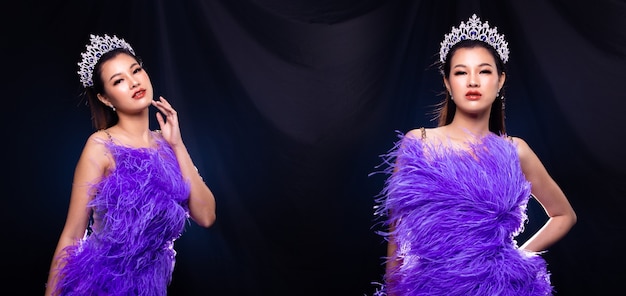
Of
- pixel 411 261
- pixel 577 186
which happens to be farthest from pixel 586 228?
pixel 411 261

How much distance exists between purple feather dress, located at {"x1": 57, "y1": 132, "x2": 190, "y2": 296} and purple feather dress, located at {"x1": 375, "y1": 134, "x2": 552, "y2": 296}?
0.92 meters

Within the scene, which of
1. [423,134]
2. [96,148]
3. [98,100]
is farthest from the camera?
[98,100]

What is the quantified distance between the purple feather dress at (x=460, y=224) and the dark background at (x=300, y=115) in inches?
43.4

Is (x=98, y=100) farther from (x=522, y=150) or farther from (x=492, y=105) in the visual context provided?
(x=522, y=150)

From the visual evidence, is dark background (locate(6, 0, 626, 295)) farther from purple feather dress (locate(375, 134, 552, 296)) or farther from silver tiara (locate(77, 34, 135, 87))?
purple feather dress (locate(375, 134, 552, 296))

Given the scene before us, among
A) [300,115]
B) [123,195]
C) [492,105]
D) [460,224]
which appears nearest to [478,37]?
[492,105]

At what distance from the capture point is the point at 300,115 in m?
3.62

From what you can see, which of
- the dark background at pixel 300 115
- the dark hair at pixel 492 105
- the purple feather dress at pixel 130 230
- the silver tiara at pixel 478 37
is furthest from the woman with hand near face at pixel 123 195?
the silver tiara at pixel 478 37

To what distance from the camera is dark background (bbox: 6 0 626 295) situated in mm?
3455

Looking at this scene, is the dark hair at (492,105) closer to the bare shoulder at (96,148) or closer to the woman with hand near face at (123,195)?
the woman with hand near face at (123,195)

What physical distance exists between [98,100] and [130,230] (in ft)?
2.15

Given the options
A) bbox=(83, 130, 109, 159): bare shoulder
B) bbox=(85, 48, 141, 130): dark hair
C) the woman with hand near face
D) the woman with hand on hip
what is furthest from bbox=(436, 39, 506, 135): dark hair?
bbox=(83, 130, 109, 159): bare shoulder

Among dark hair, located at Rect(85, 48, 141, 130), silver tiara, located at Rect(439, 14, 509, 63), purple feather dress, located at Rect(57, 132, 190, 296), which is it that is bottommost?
purple feather dress, located at Rect(57, 132, 190, 296)

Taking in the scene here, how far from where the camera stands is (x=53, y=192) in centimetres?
347
